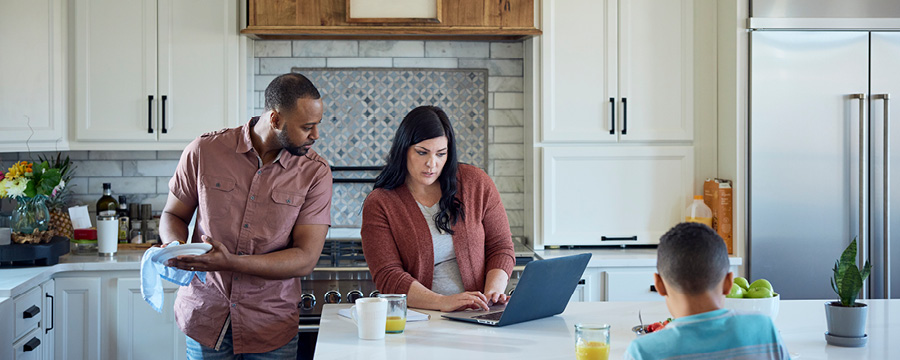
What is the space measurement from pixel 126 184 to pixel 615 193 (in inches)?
94.6

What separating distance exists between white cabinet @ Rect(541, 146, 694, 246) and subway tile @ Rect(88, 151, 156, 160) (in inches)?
77.1

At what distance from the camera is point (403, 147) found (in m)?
2.45

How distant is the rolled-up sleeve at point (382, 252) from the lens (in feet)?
7.75

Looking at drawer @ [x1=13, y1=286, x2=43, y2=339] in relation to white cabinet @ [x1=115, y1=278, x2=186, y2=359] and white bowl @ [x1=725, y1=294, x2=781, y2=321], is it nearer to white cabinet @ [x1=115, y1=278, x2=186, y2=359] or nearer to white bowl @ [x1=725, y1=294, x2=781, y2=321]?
white cabinet @ [x1=115, y1=278, x2=186, y2=359]

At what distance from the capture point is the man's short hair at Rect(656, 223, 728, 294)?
1.39m

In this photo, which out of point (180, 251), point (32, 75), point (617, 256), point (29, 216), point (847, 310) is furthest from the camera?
point (617, 256)

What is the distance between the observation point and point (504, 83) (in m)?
4.11

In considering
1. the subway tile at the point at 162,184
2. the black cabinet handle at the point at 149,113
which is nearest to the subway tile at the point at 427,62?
the black cabinet handle at the point at 149,113

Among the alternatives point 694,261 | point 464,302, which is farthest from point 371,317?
point 694,261

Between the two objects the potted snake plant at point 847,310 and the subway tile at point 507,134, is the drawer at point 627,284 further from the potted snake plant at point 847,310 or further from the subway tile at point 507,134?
the potted snake plant at point 847,310

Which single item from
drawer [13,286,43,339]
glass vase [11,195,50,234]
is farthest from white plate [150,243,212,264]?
glass vase [11,195,50,234]

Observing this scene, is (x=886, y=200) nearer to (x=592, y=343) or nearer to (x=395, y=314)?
(x=592, y=343)

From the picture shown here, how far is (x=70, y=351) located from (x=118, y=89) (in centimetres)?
117

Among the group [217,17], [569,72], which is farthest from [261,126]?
[569,72]
